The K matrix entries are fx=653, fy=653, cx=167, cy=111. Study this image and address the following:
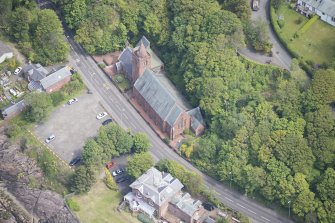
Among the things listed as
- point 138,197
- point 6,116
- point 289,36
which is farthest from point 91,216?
point 289,36

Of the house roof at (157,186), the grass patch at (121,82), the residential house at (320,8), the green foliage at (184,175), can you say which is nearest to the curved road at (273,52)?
the residential house at (320,8)

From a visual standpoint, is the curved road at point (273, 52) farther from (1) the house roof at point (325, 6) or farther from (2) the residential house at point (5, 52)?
(2) the residential house at point (5, 52)

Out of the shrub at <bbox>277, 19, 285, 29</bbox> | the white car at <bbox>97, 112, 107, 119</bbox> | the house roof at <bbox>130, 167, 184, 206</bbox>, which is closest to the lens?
the house roof at <bbox>130, 167, 184, 206</bbox>

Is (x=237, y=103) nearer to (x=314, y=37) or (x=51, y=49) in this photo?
(x=314, y=37)

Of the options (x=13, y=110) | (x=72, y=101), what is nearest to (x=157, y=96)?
(x=72, y=101)

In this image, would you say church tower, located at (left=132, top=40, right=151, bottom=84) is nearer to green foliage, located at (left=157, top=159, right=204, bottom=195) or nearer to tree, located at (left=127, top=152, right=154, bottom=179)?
tree, located at (left=127, top=152, right=154, bottom=179)

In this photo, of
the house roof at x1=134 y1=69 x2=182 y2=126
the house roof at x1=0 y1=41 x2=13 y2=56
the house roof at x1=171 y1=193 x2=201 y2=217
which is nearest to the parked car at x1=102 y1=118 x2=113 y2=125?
A: the house roof at x1=134 y1=69 x2=182 y2=126
